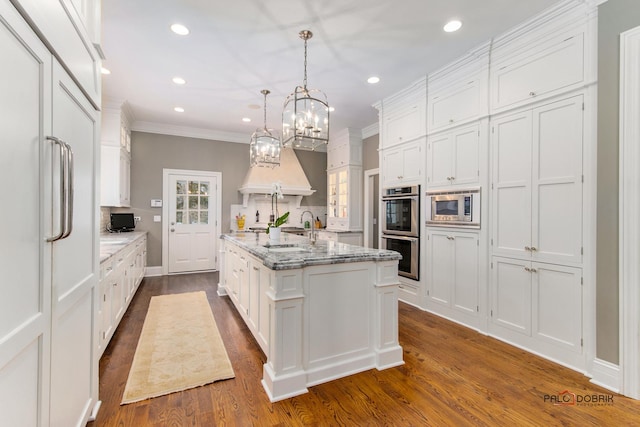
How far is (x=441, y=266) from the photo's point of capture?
3.61m

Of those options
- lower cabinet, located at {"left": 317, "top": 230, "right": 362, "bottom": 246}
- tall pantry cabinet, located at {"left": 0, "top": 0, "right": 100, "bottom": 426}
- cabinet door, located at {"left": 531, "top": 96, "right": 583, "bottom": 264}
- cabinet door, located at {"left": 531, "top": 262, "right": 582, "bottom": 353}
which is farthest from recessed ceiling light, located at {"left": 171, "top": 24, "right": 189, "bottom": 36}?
lower cabinet, located at {"left": 317, "top": 230, "right": 362, "bottom": 246}

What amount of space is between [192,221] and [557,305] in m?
5.88

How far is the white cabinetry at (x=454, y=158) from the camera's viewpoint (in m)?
3.22

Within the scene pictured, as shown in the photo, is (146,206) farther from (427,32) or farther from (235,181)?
(427,32)

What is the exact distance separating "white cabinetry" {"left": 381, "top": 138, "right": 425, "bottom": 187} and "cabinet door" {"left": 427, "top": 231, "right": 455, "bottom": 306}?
2.59 ft

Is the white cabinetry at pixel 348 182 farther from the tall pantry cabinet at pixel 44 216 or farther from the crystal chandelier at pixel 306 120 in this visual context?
the tall pantry cabinet at pixel 44 216

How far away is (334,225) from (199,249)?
2863 mm

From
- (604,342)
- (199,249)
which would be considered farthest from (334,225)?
(604,342)

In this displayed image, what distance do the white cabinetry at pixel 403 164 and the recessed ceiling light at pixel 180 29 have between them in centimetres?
291

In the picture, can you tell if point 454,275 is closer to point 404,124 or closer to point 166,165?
point 404,124

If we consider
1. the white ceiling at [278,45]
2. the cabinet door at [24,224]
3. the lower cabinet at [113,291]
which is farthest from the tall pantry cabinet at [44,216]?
the white ceiling at [278,45]

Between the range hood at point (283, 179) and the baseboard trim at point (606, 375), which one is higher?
the range hood at point (283, 179)

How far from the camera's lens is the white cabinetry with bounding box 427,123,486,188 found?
3223 millimetres

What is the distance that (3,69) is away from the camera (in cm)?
87
